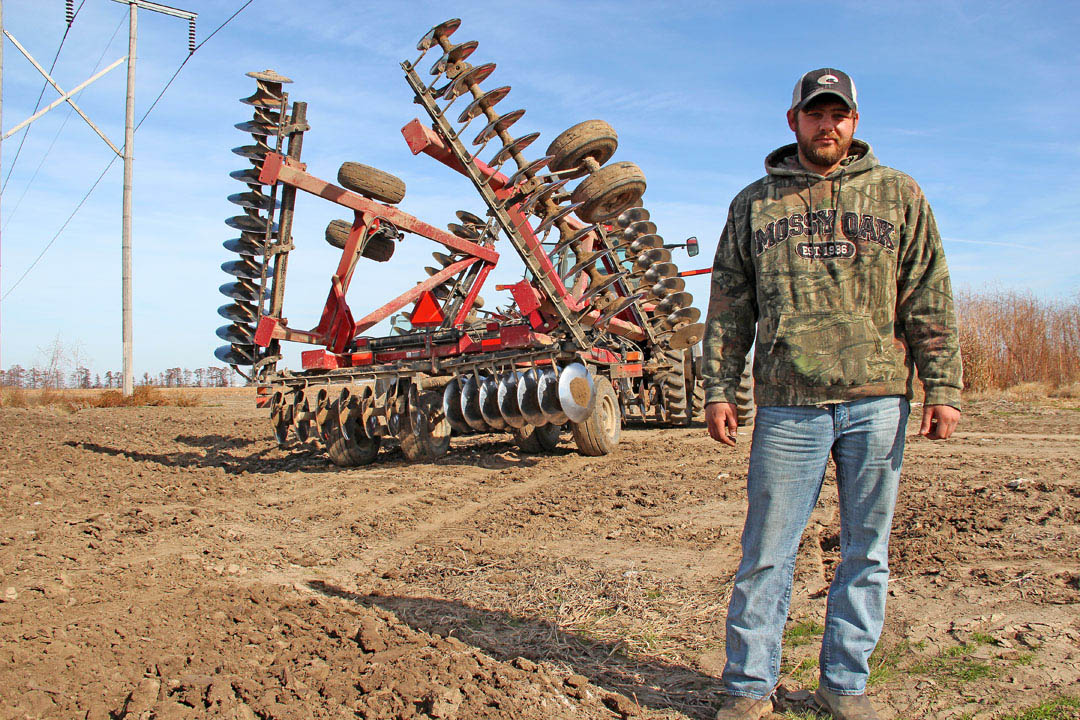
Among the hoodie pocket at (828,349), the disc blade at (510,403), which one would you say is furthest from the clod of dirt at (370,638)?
the disc blade at (510,403)

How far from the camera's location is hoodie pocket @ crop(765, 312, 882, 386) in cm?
232

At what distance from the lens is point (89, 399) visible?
70.1 ft

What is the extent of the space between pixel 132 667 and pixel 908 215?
2.95 m

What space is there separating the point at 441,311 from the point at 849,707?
849 cm

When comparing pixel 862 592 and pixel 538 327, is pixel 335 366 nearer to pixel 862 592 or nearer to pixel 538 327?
pixel 538 327

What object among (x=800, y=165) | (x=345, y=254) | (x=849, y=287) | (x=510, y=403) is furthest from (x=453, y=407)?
(x=849, y=287)

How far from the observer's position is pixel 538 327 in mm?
8773

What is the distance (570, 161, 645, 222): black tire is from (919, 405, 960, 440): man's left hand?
19.9ft

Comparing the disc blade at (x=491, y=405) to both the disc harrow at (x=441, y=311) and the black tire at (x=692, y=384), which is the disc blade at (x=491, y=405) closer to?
the disc harrow at (x=441, y=311)

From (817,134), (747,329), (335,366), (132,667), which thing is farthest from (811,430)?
(335,366)

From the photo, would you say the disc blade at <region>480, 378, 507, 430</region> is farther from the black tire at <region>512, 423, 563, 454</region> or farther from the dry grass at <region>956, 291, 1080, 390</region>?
the dry grass at <region>956, 291, 1080, 390</region>

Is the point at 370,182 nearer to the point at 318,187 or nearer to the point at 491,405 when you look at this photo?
the point at 318,187

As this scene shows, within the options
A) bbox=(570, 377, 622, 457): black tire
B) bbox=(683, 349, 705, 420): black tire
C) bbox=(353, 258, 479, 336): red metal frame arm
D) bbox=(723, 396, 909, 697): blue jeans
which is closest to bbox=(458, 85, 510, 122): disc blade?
bbox=(353, 258, 479, 336): red metal frame arm

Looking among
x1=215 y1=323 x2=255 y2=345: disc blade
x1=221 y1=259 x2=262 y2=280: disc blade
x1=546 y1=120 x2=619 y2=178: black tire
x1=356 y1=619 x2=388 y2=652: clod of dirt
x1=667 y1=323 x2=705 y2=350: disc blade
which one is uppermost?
x1=546 y1=120 x2=619 y2=178: black tire
